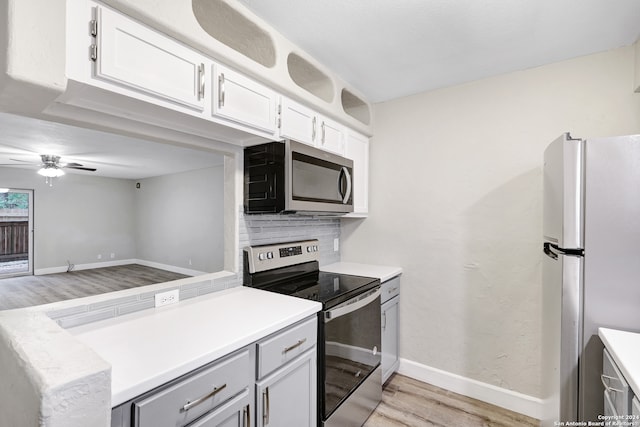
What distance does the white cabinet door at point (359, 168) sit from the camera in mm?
2391

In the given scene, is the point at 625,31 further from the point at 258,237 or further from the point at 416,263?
the point at 258,237

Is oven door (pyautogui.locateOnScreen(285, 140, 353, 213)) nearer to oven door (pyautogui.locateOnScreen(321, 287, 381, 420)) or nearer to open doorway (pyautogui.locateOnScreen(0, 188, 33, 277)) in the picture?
oven door (pyautogui.locateOnScreen(321, 287, 381, 420))

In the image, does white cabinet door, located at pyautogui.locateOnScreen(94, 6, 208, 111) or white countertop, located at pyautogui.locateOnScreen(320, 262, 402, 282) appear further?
white countertop, located at pyautogui.locateOnScreen(320, 262, 402, 282)

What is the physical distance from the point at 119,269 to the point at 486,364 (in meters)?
5.53

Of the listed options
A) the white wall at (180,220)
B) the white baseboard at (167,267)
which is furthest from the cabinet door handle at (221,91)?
the white baseboard at (167,267)

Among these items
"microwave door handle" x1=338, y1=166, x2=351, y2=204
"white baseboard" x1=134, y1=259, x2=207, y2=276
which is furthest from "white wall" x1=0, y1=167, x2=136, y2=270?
"microwave door handle" x1=338, y1=166, x2=351, y2=204

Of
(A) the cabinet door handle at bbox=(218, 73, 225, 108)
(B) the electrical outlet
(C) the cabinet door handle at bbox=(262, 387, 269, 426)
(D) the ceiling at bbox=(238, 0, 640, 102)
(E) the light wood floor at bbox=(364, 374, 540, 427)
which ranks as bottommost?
(E) the light wood floor at bbox=(364, 374, 540, 427)

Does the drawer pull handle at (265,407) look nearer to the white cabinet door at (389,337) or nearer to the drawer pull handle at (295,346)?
the drawer pull handle at (295,346)

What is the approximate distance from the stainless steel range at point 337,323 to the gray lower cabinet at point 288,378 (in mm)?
89

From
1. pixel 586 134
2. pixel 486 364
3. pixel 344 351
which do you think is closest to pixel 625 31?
pixel 586 134

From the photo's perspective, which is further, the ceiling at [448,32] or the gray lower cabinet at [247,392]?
the ceiling at [448,32]

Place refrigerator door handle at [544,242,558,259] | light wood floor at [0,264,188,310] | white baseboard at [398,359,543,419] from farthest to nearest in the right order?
light wood floor at [0,264,188,310] → white baseboard at [398,359,543,419] → refrigerator door handle at [544,242,558,259]

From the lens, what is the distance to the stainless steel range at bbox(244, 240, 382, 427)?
153cm

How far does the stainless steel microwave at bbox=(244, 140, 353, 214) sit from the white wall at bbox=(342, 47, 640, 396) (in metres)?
0.83
